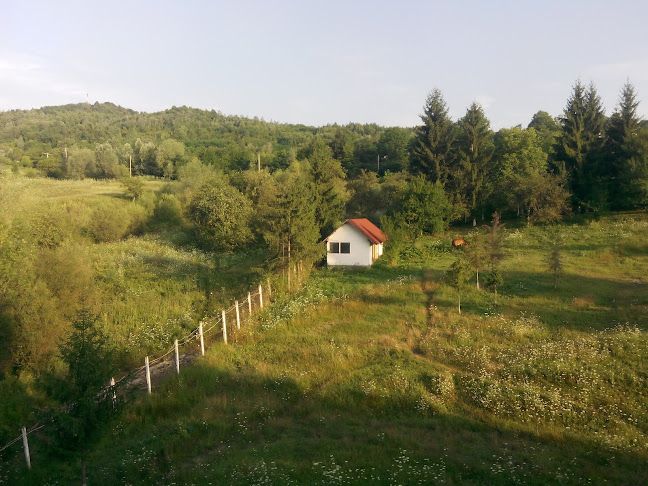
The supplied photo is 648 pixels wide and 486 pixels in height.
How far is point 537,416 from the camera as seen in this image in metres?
10.8

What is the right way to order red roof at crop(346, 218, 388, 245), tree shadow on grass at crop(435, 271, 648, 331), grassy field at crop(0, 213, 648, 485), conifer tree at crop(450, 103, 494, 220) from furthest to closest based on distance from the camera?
conifer tree at crop(450, 103, 494, 220) → red roof at crop(346, 218, 388, 245) → tree shadow on grass at crop(435, 271, 648, 331) → grassy field at crop(0, 213, 648, 485)

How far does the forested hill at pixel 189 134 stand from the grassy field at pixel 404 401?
178 ft

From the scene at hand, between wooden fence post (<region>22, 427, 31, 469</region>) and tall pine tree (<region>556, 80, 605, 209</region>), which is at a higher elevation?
tall pine tree (<region>556, 80, 605, 209</region>)

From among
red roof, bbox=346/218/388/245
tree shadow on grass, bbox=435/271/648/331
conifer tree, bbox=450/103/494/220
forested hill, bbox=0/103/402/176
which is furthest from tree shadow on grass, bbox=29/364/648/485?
forested hill, bbox=0/103/402/176

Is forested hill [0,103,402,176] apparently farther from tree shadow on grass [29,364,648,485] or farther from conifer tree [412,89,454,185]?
tree shadow on grass [29,364,648,485]

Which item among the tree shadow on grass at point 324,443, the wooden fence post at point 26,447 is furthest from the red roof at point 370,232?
the wooden fence post at point 26,447

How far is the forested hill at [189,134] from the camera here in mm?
76750

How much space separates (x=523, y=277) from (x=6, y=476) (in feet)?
77.9

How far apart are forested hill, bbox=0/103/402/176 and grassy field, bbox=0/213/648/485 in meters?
54.3

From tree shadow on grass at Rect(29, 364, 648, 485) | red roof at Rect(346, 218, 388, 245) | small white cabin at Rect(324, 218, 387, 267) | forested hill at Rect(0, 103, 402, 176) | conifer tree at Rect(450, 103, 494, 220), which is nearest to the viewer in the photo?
tree shadow on grass at Rect(29, 364, 648, 485)

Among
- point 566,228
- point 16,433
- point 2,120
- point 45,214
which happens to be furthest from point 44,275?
point 2,120

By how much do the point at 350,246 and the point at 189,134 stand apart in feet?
368

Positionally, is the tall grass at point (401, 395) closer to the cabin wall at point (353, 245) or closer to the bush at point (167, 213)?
the cabin wall at point (353, 245)

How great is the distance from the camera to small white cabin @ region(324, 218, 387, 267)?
29609 mm
